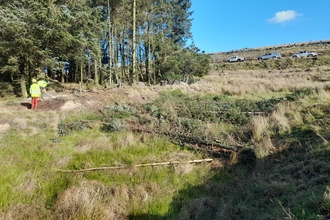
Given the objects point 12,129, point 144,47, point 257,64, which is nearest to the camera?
point 12,129

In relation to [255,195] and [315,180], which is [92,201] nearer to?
[255,195]

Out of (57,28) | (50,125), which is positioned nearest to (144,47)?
(57,28)

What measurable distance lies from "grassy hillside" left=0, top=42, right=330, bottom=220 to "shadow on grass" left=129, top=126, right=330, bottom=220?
0.02m

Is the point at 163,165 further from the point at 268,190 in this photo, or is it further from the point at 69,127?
the point at 69,127

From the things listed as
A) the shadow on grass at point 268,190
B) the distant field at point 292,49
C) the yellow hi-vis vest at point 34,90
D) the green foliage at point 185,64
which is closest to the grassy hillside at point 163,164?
the shadow on grass at point 268,190

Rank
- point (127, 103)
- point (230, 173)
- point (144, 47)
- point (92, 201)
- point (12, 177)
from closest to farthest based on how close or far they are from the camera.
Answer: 1. point (92, 201)
2. point (12, 177)
3. point (230, 173)
4. point (127, 103)
5. point (144, 47)

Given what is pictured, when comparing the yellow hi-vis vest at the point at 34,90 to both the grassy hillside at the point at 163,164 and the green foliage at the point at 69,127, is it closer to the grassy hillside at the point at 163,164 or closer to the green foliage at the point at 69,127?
the grassy hillside at the point at 163,164

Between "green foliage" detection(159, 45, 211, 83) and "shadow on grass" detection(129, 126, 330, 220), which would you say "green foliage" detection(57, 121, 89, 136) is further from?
"green foliage" detection(159, 45, 211, 83)

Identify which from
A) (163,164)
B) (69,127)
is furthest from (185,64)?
(163,164)

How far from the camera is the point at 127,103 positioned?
12.4 metres

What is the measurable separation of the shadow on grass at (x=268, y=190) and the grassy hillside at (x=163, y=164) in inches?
0.8

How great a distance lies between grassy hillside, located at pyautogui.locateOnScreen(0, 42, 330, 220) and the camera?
4.46 m

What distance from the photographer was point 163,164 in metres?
6.41

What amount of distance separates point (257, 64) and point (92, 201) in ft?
140
